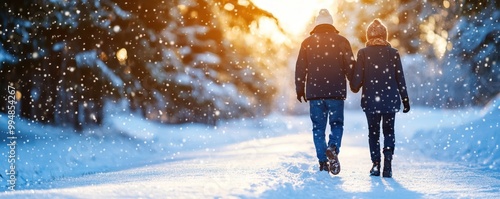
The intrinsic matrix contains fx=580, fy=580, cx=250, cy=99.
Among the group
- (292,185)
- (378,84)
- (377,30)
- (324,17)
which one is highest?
(324,17)

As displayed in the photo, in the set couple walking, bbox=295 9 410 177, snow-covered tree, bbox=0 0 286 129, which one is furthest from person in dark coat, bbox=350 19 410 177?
snow-covered tree, bbox=0 0 286 129

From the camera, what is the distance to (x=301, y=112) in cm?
5538

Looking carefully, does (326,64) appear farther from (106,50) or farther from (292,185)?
(106,50)

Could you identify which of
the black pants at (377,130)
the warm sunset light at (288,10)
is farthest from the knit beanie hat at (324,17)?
the warm sunset light at (288,10)

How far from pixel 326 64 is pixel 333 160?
125cm

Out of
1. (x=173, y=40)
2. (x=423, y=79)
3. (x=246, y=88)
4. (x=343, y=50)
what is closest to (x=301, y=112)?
(x=423, y=79)

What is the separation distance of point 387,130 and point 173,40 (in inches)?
300

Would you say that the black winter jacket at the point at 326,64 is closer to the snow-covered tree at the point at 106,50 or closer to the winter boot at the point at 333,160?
the winter boot at the point at 333,160

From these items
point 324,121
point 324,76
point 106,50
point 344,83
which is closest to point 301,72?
point 324,76

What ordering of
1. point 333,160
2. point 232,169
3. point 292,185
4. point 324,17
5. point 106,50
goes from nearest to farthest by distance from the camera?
point 292,185 → point 333,160 → point 324,17 → point 232,169 → point 106,50

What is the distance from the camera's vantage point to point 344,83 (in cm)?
723

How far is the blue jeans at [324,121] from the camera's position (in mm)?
7062

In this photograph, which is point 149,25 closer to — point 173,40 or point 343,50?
point 173,40

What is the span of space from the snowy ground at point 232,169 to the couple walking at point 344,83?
39cm
